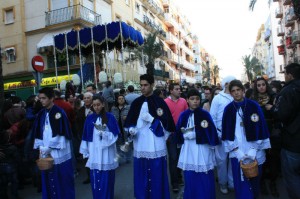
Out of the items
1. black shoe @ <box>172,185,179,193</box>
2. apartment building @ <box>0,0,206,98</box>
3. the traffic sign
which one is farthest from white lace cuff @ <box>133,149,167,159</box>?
apartment building @ <box>0,0,206,98</box>

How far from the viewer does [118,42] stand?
607 inches

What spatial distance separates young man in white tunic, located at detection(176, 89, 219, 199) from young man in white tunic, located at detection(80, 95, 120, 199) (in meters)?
1.15

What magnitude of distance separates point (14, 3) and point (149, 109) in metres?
23.8

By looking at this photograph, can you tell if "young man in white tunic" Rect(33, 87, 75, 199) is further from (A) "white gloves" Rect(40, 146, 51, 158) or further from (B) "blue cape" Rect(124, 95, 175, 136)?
(B) "blue cape" Rect(124, 95, 175, 136)

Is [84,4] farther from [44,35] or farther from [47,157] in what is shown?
[47,157]

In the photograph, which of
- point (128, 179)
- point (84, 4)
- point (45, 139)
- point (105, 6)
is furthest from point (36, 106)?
point (105, 6)

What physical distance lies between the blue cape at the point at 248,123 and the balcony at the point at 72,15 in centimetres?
1824

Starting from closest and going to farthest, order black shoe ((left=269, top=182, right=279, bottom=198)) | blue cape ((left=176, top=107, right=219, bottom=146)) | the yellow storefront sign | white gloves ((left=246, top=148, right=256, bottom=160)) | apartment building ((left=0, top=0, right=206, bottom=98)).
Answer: white gloves ((left=246, top=148, right=256, bottom=160)) < blue cape ((left=176, top=107, right=219, bottom=146)) < black shoe ((left=269, top=182, right=279, bottom=198)) < apartment building ((left=0, top=0, right=206, bottom=98)) < the yellow storefront sign

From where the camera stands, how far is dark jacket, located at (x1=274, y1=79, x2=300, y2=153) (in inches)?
151

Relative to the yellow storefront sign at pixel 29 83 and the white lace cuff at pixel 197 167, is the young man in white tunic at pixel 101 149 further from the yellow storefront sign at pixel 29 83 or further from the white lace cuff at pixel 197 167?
the yellow storefront sign at pixel 29 83

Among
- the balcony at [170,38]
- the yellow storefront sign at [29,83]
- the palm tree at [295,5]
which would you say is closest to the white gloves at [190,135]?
the palm tree at [295,5]

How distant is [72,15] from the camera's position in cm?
2100

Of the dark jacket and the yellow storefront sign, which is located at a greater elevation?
the yellow storefront sign

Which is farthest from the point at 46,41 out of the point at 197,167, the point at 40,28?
the point at 197,167
